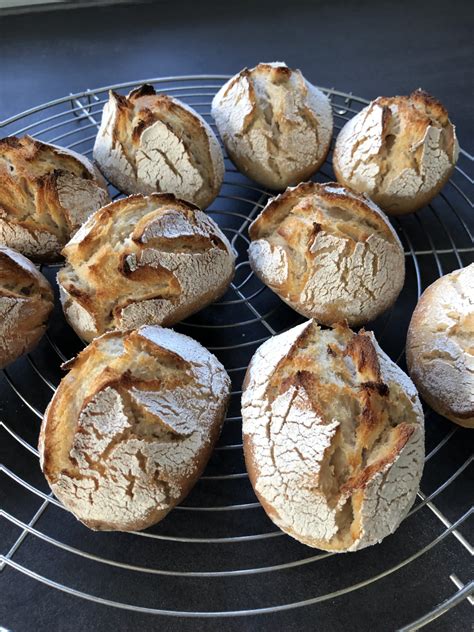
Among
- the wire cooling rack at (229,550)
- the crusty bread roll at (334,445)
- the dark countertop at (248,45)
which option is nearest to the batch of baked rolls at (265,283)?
the crusty bread roll at (334,445)

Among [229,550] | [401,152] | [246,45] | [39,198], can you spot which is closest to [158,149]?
[39,198]

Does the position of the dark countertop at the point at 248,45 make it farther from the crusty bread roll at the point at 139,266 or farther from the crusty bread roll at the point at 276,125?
the crusty bread roll at the point at 139,266

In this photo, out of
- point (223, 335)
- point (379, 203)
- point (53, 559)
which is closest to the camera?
point (53, 559)

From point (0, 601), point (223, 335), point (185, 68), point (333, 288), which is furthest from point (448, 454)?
point (185, 68)

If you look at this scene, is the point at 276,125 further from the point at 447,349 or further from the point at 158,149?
the point at 447,349

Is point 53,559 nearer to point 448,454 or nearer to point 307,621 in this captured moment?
point 307,621

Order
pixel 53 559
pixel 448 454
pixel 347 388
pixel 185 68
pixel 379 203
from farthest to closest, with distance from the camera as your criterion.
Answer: pixel 185 68 → pixel 379 203 → pixel 448 454 → pixel 53 559 → pixel 347 388

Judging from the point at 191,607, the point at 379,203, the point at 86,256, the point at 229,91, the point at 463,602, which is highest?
the point at 229,91

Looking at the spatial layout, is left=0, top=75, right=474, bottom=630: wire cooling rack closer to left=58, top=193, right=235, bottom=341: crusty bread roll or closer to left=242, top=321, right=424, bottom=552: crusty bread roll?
left=242, top=321, right=424, bottom=552: crusty bread roll
